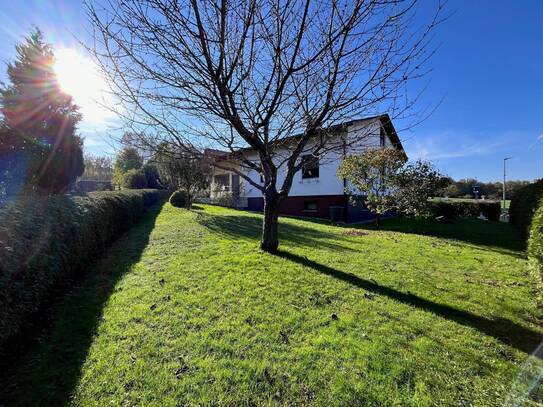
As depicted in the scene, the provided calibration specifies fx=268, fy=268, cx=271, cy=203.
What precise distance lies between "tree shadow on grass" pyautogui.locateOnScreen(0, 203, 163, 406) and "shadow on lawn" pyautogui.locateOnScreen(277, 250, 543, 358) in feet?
12.7

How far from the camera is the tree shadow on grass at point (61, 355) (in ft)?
7.73

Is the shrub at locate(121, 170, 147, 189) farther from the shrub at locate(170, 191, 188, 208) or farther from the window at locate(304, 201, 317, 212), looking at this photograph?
the window at locate(304, 201, 317, 212)

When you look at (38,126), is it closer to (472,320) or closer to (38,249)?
(38,249)

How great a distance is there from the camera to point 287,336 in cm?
316

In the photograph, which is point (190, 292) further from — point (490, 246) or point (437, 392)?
point (490, 246)

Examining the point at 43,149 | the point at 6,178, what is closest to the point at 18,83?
the point at 43,149

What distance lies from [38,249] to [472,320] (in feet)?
19.2

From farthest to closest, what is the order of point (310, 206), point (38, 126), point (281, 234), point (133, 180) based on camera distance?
point (133, 180) < point (310, 206) < point (38, 126) < point (281, 234)

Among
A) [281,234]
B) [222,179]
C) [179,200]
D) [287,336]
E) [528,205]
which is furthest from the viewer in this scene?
[222,179]

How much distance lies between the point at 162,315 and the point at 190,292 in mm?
713

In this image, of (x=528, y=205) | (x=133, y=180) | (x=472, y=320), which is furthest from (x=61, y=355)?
(x=133, y=180)

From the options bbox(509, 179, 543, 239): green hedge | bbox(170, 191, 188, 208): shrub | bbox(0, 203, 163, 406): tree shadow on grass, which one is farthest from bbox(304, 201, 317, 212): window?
bbox(0, 203, 163, 406): tree shadow on grass

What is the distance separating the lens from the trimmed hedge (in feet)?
52.3

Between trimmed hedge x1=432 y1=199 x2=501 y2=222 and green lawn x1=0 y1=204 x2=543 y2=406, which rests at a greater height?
trimmed hedge x1=432 y1=199 x2=501 y2=222
